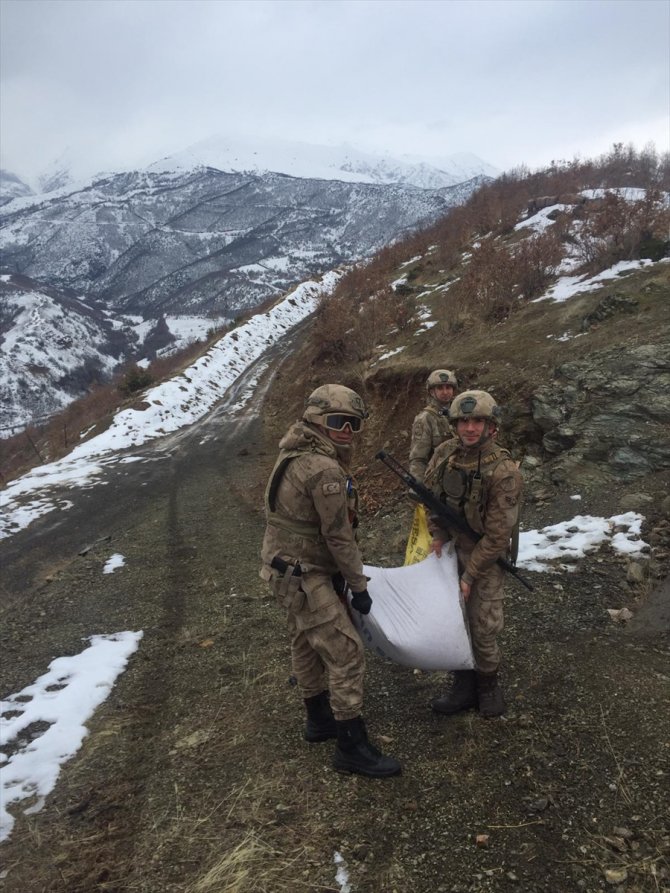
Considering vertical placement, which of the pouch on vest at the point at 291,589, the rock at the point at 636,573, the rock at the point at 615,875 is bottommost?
the rock at the point at 636,573

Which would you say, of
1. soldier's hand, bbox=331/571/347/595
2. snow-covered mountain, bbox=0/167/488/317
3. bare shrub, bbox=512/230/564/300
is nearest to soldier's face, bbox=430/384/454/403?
soldier's hand, bbox=331/571/347/595

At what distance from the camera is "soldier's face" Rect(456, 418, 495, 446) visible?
314 centimetres

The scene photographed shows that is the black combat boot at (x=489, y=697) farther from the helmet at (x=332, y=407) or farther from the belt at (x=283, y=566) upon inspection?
the helmet at (x=332, y=407)

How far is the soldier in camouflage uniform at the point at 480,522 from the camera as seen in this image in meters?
3.09

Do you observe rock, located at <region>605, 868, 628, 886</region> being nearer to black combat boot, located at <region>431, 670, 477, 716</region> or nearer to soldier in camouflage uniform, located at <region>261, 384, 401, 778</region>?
soldier in camouflage uniform, located at <region>261, 384, 401, 778</region>

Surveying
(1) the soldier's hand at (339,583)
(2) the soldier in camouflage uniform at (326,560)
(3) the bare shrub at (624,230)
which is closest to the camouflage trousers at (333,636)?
(2) the soldier in camouflage uniform at (326,560)

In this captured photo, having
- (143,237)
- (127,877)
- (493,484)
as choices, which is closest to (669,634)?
(493,484)

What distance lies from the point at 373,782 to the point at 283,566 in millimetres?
1422

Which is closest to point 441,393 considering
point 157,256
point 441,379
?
point 441,379

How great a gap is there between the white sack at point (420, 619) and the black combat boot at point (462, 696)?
1.35 ft

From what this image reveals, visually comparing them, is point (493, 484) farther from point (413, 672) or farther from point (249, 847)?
point (249, 847)

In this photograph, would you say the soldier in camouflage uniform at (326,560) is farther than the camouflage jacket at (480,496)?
No

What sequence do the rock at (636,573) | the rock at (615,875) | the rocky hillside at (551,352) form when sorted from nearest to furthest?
1. the rock at (615,875)
2. the rock at (636,573)
3. the rocky hillside at (551,352)

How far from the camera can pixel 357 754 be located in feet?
9.98
